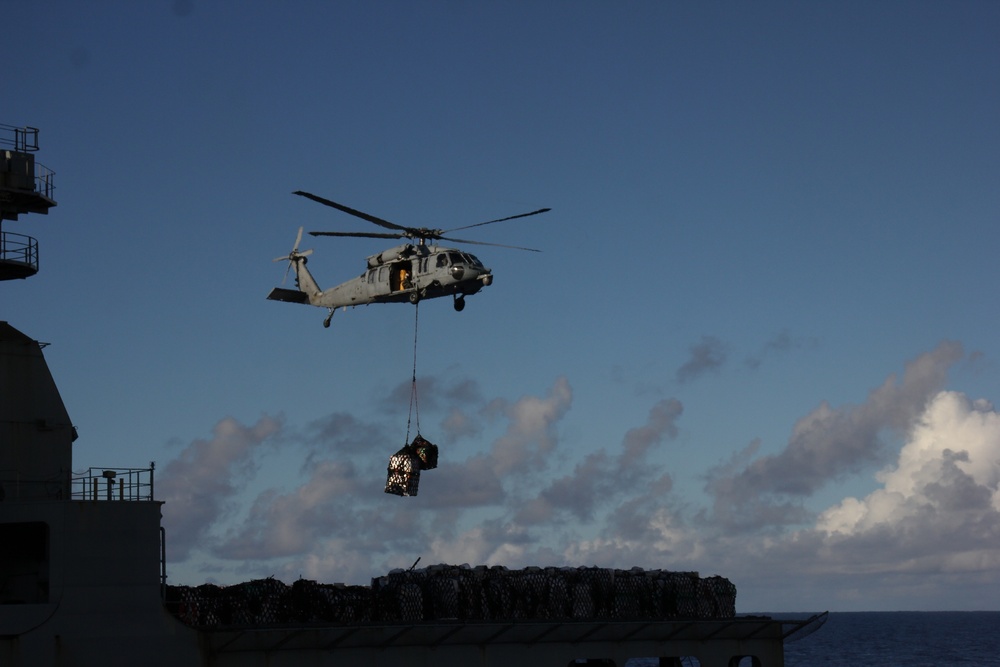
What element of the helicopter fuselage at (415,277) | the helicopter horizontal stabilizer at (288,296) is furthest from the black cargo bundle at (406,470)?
the helicopter horizontal stabilizer at (288,296)

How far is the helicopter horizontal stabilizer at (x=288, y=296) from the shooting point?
5047 centimetres

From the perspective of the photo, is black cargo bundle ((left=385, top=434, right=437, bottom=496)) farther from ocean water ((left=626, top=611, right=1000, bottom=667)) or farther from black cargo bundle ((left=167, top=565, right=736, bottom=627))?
ocean water ((left=626, top=611, right=1000, bottom=667))

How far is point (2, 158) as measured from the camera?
33719 millimetres

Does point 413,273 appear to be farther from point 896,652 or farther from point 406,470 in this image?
point 896,652

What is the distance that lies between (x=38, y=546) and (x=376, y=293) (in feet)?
57.1

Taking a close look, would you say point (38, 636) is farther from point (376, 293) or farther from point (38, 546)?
point (376, 293)

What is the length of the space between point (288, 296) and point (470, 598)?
19.0m

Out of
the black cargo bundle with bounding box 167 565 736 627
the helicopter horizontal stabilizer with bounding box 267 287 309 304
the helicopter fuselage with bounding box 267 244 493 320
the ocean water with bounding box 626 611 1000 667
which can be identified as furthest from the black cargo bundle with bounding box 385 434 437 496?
the ocean water with bounding box 626 611 1000 667

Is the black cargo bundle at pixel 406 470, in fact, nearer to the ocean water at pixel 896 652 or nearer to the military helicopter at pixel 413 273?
the military helicopter at pixel 413 273

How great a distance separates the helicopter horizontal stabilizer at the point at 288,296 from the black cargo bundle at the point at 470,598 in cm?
1694

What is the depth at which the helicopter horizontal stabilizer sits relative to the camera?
5047 centimetres

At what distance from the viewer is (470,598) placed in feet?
119

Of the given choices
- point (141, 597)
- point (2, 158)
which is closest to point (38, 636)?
point (141, 597)

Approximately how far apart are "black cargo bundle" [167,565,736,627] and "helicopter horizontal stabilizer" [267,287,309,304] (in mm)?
16939
